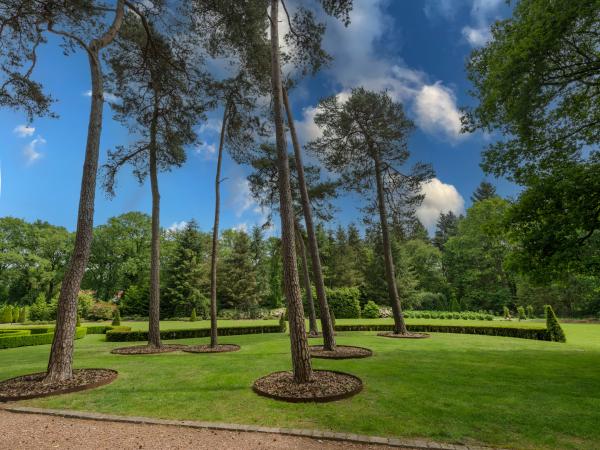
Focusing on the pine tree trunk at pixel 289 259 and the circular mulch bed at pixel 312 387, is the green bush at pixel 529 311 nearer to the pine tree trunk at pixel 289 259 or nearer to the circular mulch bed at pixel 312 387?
the circular mulch bed at pixel 312 387

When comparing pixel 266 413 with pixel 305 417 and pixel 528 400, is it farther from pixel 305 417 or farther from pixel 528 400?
pixel 528 400

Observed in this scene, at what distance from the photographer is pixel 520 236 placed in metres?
8.20

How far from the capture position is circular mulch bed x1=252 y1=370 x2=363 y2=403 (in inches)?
202

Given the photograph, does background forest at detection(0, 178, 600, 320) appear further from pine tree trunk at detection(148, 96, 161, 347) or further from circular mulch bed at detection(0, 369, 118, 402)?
circular mulch bed at detection(0, 369, 118, 402)

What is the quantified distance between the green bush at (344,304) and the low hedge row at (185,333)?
8.66 meters

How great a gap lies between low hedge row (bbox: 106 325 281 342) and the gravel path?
1202cm

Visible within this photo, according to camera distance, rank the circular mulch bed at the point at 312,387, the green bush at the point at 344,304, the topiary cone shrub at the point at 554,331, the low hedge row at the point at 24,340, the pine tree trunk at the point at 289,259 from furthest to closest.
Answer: the green bush at the point at 344,304, the topiary cone shrub at the point at 554,331, the low hedge row at the point at 24,340, the pine tree trunk at the point at 289,259, the circular mulch bed at the point at 312,387

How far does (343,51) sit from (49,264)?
38506mm

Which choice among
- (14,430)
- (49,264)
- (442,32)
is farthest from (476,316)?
(49,264)

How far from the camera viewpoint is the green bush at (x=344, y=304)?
26.5m

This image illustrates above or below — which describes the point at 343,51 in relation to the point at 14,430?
Result: above

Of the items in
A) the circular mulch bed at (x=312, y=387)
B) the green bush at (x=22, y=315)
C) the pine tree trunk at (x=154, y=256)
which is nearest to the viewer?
the circular mulch bed at (x=312, y=387)

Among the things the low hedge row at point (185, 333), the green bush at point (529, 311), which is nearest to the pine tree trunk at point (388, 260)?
the low hedge row at point (185, 333)

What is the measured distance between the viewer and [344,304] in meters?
26.7
